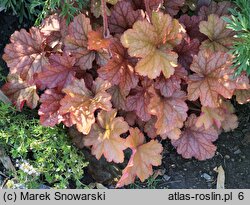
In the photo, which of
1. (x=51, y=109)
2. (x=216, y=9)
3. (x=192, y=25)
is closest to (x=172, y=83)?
(x=192, y=25)

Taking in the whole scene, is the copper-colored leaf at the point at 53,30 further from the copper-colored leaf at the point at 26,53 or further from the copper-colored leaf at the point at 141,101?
the copper-colored leaf at the point at 141,101

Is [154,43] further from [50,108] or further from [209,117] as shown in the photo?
[50,108]

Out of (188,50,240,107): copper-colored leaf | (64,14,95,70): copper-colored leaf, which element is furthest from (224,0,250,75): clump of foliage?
(64,14,95,70): copper-colored leaf

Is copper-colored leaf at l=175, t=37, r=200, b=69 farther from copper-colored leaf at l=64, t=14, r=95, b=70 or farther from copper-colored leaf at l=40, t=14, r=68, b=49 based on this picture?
copper-colored leaf at l=40, t=14, r=68, b=49

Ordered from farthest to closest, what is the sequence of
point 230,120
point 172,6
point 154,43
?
point 230,120
point 172,6
point 154,43

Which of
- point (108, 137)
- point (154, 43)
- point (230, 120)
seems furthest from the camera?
point (230, 120)

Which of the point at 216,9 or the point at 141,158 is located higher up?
the point at 216,9

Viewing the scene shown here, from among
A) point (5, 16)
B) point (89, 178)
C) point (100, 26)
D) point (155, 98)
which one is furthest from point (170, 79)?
point (5, 16)
